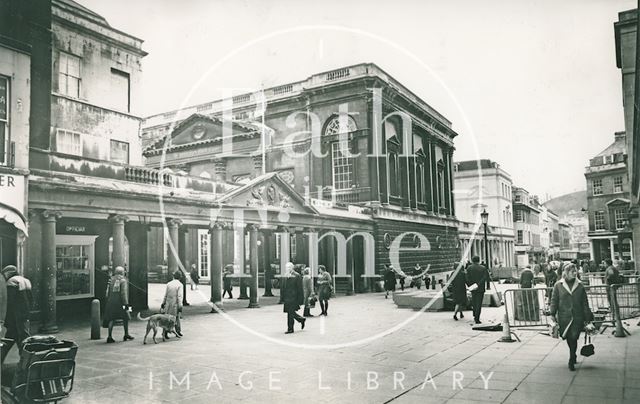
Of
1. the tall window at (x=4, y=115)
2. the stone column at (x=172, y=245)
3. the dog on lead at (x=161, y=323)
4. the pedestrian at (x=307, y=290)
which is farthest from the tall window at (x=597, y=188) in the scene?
the tall window at (x=4, y=115)

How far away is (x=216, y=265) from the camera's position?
18.0 m

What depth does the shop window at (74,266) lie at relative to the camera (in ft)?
49.8

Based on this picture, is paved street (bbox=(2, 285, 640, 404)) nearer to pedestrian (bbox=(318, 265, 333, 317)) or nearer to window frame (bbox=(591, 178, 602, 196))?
pedestrian (bbox=(318, 265, 333, 317))

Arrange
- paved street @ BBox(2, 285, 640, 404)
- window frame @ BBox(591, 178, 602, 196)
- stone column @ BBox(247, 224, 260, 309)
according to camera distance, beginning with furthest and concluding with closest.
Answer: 1. stone column @ BBox(247, 224, 260, 309)
2. window frame @ BBox(591, 178, 602, 196)
3. paved street @ BBox(2, 285, 640, 404)

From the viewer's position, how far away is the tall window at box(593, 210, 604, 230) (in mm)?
21312

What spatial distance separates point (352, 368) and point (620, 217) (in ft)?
65.5

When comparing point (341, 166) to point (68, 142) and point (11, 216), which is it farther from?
point (11, 216)

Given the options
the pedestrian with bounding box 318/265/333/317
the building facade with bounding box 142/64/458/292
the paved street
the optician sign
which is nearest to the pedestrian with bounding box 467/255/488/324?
the paved street

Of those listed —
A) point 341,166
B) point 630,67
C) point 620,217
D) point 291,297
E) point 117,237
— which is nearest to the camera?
point 291,297

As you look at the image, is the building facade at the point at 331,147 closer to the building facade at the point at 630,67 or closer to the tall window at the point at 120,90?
the building facade at the point at 630,67

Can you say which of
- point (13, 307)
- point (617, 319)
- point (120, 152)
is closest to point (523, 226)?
point (617, 319)

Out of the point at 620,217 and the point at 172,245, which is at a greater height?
the point at 620,217

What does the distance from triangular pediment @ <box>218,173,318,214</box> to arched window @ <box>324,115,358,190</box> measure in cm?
1120

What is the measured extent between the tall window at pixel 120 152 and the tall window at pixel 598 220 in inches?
752
